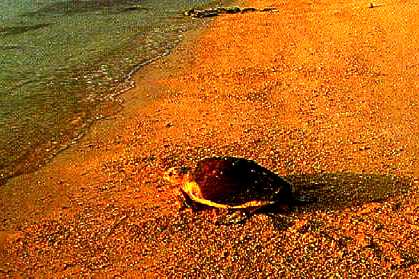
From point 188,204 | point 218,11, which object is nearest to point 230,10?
point 218,11

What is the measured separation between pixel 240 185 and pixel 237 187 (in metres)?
0.03

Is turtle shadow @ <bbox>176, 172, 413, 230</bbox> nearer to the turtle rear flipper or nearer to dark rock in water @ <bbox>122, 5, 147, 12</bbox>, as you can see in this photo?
the turtle rear flipper

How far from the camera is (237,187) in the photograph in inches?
170

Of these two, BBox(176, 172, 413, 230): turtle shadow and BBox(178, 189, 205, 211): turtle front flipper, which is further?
BBox(178, 189, 205, 211): turtle front flipper

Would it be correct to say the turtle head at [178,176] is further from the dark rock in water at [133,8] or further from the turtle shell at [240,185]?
the dark rock in water at [133,8]

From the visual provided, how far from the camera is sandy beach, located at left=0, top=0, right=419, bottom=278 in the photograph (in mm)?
3957

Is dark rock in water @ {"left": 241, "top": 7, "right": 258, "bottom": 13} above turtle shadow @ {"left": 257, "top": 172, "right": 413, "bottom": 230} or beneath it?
above

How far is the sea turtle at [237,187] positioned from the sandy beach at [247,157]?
14cm

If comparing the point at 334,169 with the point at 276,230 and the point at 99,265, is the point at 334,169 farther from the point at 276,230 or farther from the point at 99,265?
the point at 99,265

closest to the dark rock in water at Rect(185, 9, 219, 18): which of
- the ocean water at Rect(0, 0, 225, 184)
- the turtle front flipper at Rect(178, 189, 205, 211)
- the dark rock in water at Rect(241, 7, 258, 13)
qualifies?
the ocean water at Rect(0, 0, 225, 184)

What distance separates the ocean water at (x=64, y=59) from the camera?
6.68 meters

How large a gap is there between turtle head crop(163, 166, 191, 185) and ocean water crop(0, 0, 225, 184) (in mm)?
1808

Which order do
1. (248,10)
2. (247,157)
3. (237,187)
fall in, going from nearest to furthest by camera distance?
(237,187)
(247,157)
(248,10)

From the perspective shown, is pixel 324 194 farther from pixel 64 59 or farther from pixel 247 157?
pixel 64 59
